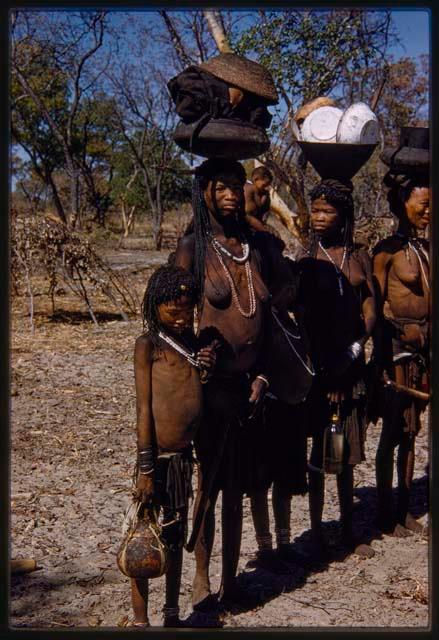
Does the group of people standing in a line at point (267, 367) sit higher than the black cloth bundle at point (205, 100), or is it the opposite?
the black cloth bundle at point (205, 100)

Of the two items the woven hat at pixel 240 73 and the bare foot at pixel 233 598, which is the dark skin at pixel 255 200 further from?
the bare foot at pixel 233 598

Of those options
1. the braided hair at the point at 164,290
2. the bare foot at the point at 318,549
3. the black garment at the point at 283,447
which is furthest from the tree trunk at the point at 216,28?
the braided hair at the point at 164,290

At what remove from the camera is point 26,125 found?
2375 centimetres

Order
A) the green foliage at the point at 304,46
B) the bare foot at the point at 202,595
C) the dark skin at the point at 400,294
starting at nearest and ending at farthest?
the bare foot at the point at 202,595 < the dark skin at the point at 400,294 < the green foliage at the point at 304,46

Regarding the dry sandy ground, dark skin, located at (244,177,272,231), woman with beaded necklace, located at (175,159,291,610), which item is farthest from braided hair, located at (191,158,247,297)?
dark skin, located at (244,177,272,231)

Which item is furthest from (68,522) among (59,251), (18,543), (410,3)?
(59,251)

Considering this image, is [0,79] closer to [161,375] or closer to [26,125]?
[161,375]

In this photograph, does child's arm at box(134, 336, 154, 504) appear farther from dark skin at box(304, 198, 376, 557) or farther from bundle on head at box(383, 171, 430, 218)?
bundle on head at box(383, 171, 430, 218)

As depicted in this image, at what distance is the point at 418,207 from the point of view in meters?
4.07

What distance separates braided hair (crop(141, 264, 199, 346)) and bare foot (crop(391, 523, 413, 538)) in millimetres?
2136

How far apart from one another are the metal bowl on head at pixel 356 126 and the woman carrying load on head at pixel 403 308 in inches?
Answer: 11.3

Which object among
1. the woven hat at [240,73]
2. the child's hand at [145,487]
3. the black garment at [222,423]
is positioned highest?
the woven hat at [240,73]

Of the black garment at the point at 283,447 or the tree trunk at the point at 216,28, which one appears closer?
the black garment at the point at 283,447

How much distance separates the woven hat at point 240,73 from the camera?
120 inches
